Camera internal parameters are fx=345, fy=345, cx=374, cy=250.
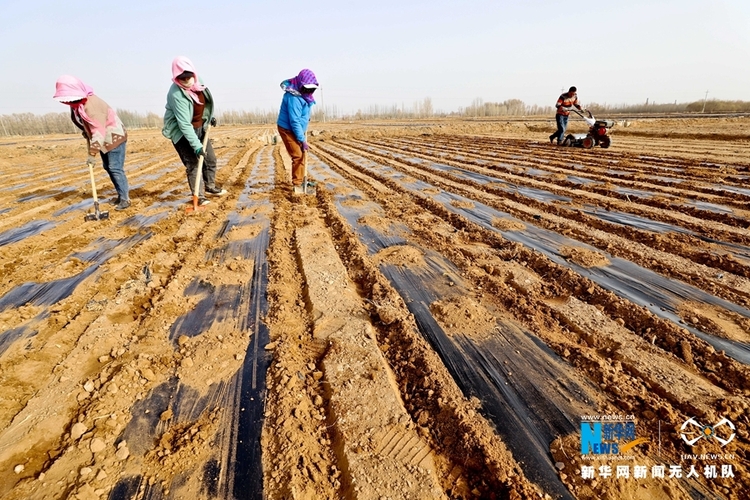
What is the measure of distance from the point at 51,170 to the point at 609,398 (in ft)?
43.0

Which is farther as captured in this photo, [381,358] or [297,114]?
[297,114]

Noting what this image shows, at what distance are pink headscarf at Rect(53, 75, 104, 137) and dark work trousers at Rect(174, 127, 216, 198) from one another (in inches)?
39.0

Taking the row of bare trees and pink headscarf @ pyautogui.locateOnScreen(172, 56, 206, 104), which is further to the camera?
the row of bare trees

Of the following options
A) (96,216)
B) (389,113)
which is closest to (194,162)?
(96,216)

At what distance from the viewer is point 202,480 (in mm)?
1354

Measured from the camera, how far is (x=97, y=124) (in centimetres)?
482

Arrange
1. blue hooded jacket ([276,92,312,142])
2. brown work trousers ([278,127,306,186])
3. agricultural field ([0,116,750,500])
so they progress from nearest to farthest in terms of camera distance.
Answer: agricultural field ([0,116,750,500]), blue hooded jacket ([276,92,312,142]), brown work trousers ([278,127,306,186])

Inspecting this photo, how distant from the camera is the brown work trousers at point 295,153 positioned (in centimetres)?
586

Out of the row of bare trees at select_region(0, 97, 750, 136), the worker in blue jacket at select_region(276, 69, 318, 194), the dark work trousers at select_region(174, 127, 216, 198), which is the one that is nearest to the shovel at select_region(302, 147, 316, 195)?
the worker in blue jacket at select_region(276, 69, 318, 194)

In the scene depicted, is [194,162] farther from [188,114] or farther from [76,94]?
[76,94]

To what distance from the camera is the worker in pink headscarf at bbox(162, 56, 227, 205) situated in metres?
4.64

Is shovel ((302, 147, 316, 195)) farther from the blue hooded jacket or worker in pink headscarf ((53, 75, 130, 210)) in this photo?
worker in pink headscarf ((53, 75, 130, 210))

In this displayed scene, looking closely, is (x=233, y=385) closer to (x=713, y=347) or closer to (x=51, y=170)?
(x=713, y=347)

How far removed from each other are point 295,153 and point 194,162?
1.57m
